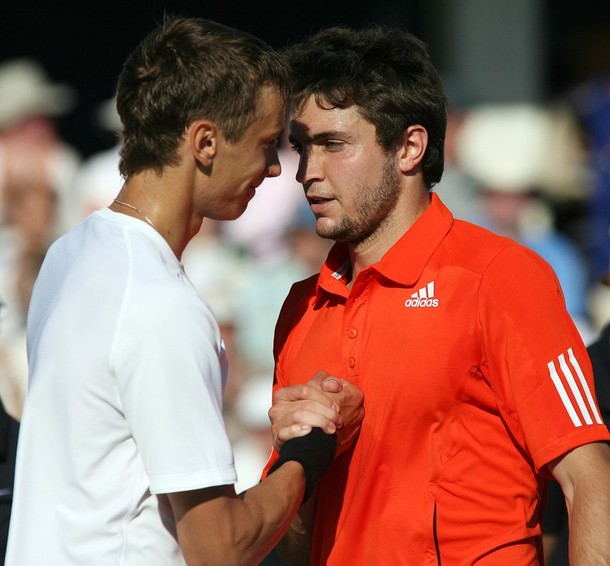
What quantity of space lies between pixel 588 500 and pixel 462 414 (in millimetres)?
343

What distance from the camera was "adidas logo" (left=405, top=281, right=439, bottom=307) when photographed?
2.69 m

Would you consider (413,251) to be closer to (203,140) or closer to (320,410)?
(320,410)

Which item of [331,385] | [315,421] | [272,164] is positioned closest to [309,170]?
[272,164]

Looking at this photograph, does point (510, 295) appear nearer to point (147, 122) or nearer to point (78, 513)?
point (147, 122)

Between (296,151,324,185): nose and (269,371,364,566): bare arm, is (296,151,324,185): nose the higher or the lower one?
the higher one

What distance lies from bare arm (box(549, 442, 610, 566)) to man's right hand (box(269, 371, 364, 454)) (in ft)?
1.54

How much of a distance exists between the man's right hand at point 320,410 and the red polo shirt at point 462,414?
0.05 metres

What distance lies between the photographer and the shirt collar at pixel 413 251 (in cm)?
278

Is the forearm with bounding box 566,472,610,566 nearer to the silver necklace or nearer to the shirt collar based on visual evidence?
the shirt collar

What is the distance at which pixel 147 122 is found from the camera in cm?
239

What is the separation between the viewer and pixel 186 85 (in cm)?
236

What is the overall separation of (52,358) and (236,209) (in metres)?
0.55

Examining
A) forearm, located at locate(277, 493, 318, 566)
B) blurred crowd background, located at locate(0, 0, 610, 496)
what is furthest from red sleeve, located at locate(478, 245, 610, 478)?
blurred crowd background, located at locate(0, 0, 610, 496)

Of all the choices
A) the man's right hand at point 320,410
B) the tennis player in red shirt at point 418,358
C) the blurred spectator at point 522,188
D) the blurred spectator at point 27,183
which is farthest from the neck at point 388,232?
the blurred spectator at point 27,183
